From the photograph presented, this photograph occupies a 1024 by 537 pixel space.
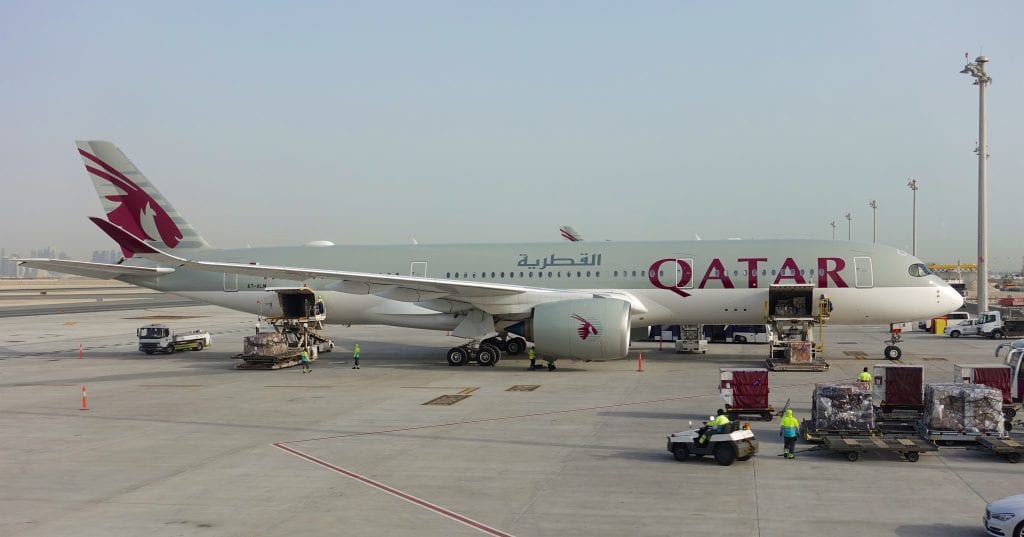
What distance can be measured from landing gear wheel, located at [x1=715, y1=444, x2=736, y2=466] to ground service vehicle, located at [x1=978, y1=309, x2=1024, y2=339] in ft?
120

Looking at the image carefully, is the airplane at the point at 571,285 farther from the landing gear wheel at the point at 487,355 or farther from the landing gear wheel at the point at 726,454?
the landing gear wheel at the point at 726,454

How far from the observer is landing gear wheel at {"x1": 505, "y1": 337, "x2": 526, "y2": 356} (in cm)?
3516

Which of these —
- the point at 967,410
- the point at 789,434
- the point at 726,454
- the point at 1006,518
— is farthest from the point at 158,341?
the point at 1006,518

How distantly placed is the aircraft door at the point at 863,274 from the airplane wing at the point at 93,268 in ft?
96.4

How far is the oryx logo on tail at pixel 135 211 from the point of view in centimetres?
3756

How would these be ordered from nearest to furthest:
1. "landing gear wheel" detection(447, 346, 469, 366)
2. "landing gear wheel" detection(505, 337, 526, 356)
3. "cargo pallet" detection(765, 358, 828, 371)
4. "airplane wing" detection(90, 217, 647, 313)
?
"cargo pallet" detection(765, 358, 828, 371), "airplane wing" detection(90, 217, 647, 313), "landing gear wheel" detection(447, 346, 469, 366), "landing gear wheel" detection(505, 337, 526, 356)

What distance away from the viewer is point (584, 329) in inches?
1142

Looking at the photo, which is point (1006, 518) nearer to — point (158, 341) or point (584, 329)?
point (584, 329)

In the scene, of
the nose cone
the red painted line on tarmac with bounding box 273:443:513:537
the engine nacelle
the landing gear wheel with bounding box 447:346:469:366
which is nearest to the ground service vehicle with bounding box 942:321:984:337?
the nose cone

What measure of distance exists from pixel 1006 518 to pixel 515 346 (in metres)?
25.6

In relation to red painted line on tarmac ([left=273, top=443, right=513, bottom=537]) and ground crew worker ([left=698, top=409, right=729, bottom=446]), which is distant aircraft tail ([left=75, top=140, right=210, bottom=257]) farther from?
ground crew worker ([left=698, top=409, right=729, bottom=446])

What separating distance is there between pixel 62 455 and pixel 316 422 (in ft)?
18.6

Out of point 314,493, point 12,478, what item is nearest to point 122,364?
point 12,478

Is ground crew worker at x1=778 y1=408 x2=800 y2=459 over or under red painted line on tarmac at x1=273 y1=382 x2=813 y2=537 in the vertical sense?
over
